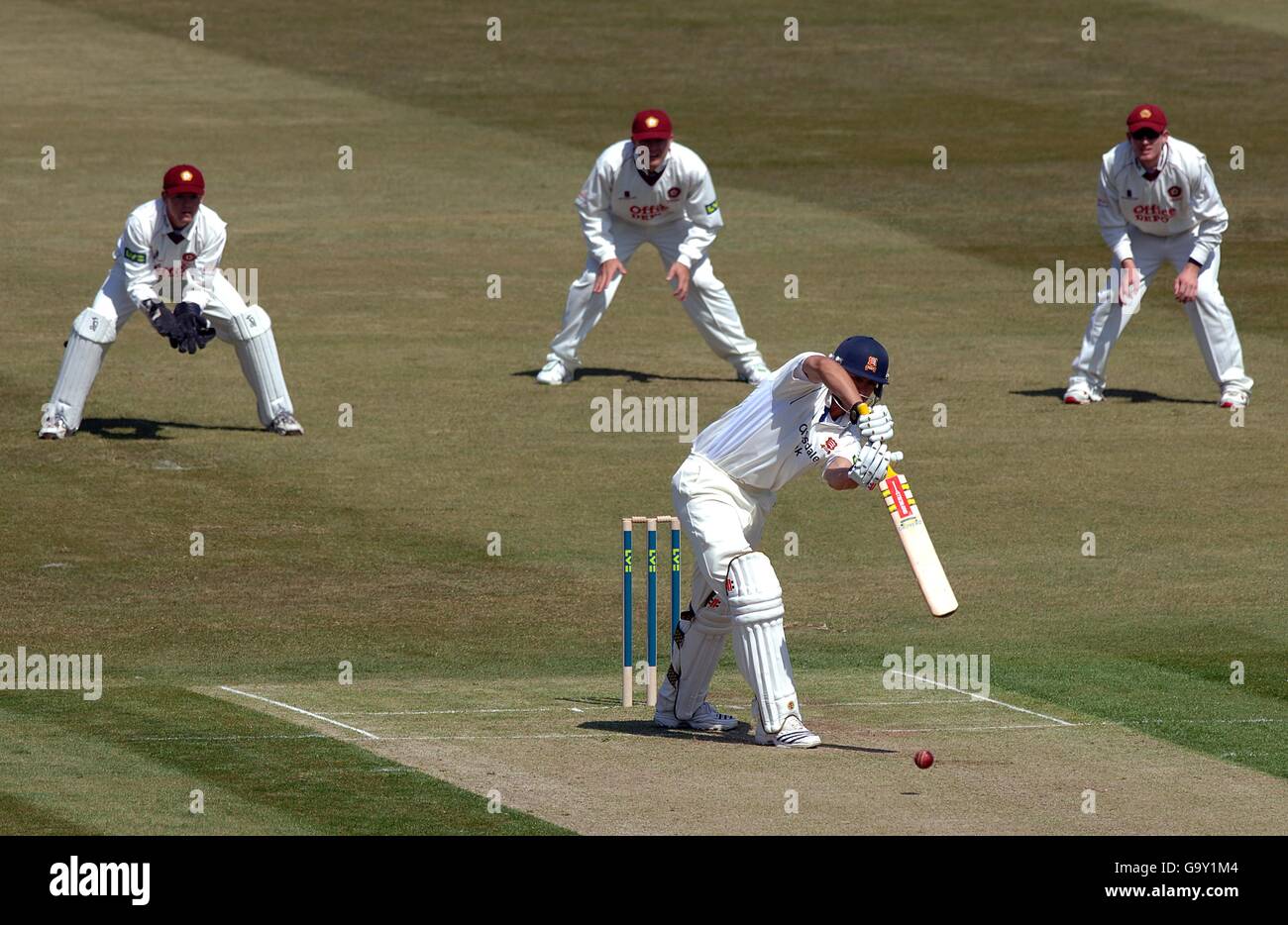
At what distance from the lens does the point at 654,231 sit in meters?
22.4

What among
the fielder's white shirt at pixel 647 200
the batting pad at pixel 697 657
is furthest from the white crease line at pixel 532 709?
the fielder's white shirt at pixel 647 200

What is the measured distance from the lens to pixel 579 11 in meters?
43.6

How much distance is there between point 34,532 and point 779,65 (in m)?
24.1

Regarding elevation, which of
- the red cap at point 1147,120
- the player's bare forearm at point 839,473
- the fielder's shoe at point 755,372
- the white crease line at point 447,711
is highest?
the red cap at point 1147,120

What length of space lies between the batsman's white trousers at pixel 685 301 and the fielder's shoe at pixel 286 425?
3026mm

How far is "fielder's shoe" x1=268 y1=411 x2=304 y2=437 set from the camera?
68.5ft

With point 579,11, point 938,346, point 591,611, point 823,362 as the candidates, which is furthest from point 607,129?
point 823,362

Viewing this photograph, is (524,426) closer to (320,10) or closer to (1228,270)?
(1228,270)

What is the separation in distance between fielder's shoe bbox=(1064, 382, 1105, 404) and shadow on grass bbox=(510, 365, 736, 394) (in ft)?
10.5

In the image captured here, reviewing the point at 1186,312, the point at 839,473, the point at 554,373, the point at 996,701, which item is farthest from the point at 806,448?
the point at 554,373

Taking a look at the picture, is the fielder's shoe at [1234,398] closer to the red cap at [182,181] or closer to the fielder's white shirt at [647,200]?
the fielder's white shirt at [647,200]

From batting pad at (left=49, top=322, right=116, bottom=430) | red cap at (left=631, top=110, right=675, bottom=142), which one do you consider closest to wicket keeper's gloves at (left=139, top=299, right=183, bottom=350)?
batting pad at (left=49, top=322, right=116, bottom=430)

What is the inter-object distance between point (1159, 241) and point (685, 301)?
14.4ft

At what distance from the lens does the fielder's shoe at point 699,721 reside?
41.8 feet
